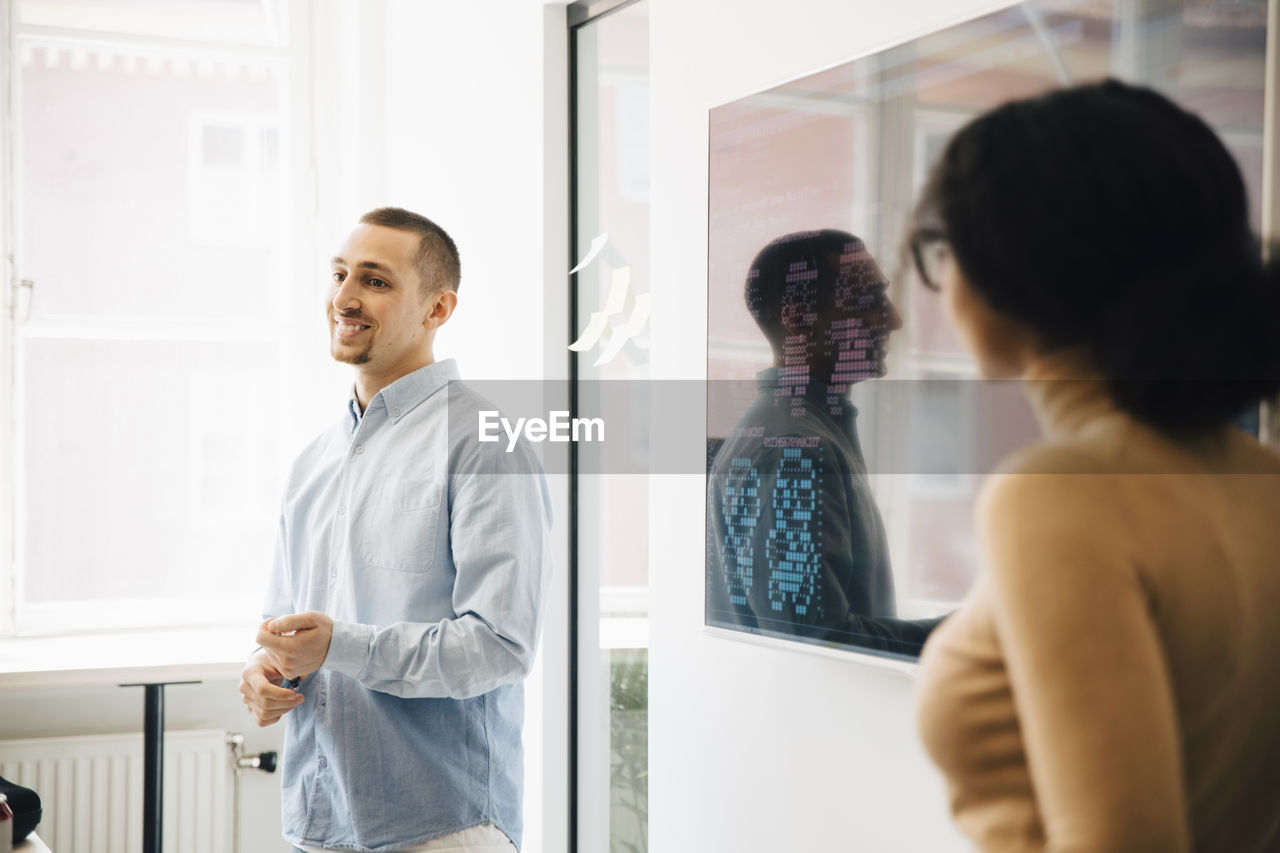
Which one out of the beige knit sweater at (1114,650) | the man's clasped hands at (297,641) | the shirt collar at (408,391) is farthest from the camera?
the shirt collar at (408,391)

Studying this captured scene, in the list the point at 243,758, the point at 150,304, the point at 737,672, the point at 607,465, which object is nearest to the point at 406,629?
the point at 737,672

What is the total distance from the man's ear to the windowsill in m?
1.32

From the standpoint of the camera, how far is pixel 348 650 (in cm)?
150

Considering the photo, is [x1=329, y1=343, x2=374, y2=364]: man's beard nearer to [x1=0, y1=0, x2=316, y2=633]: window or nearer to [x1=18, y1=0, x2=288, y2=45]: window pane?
[x1=0, y1=0, x2=316, y2=633]: window

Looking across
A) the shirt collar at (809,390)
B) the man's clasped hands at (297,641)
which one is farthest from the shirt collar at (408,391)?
the shirt collar at (809,390)

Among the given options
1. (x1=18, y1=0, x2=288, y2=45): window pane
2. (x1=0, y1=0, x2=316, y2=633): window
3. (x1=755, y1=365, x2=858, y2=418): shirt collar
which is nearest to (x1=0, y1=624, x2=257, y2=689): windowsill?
(x1=0, y1=0, x2=316, y2=633): window

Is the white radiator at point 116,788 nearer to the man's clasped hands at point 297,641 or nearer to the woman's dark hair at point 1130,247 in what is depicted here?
the man's clasped hands at point 297,641

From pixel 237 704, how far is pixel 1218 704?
3100 millimetres

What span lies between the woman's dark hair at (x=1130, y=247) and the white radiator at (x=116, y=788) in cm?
305

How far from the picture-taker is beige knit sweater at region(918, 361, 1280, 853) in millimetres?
594

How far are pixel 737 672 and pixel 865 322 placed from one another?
2.24 ft

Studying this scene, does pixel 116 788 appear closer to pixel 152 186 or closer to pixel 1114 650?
pixel 152 186

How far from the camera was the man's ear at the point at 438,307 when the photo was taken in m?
1.88

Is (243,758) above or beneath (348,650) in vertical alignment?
beneath
